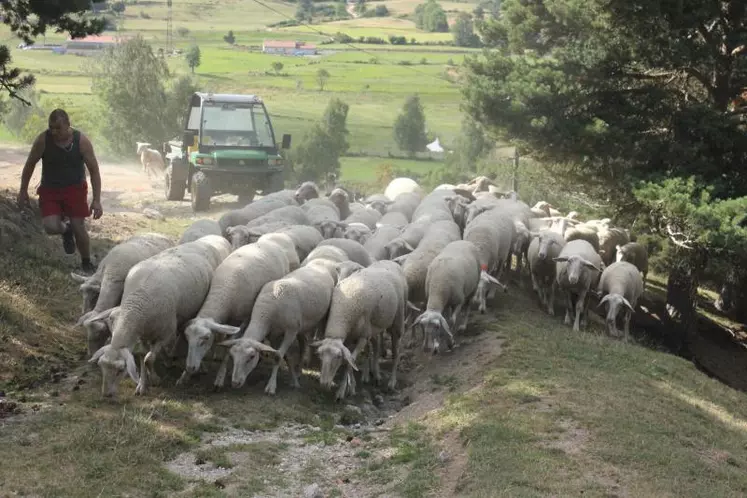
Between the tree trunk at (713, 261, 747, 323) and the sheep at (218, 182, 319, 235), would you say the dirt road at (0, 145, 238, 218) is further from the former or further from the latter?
the tree trunk at (713, 261, 747, 323)

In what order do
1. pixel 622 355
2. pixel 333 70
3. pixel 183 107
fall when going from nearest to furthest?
1. pixel 622 355
2. pixel 183 107
3. pixel 333 70

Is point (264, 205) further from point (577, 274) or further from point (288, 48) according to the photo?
point (288, 48)

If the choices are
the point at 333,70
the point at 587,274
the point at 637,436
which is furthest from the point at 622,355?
the point at 333,70

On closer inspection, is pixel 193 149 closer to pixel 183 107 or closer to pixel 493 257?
pixel 493 257

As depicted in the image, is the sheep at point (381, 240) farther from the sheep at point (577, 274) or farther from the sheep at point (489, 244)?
the sheep at point (577, 274)

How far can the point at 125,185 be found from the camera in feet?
103

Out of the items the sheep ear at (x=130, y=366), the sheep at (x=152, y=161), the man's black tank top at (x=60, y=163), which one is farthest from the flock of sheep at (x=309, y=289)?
the sheep at (x=152, y=161)

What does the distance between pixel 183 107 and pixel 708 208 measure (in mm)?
32363

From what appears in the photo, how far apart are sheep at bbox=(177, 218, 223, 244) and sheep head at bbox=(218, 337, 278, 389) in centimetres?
399

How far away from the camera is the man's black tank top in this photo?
11.9 meters

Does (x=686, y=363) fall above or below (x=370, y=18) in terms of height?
below

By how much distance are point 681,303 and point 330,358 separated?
10896 mm

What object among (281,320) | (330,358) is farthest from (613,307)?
(281,320)

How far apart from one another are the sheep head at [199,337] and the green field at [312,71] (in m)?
41.2
